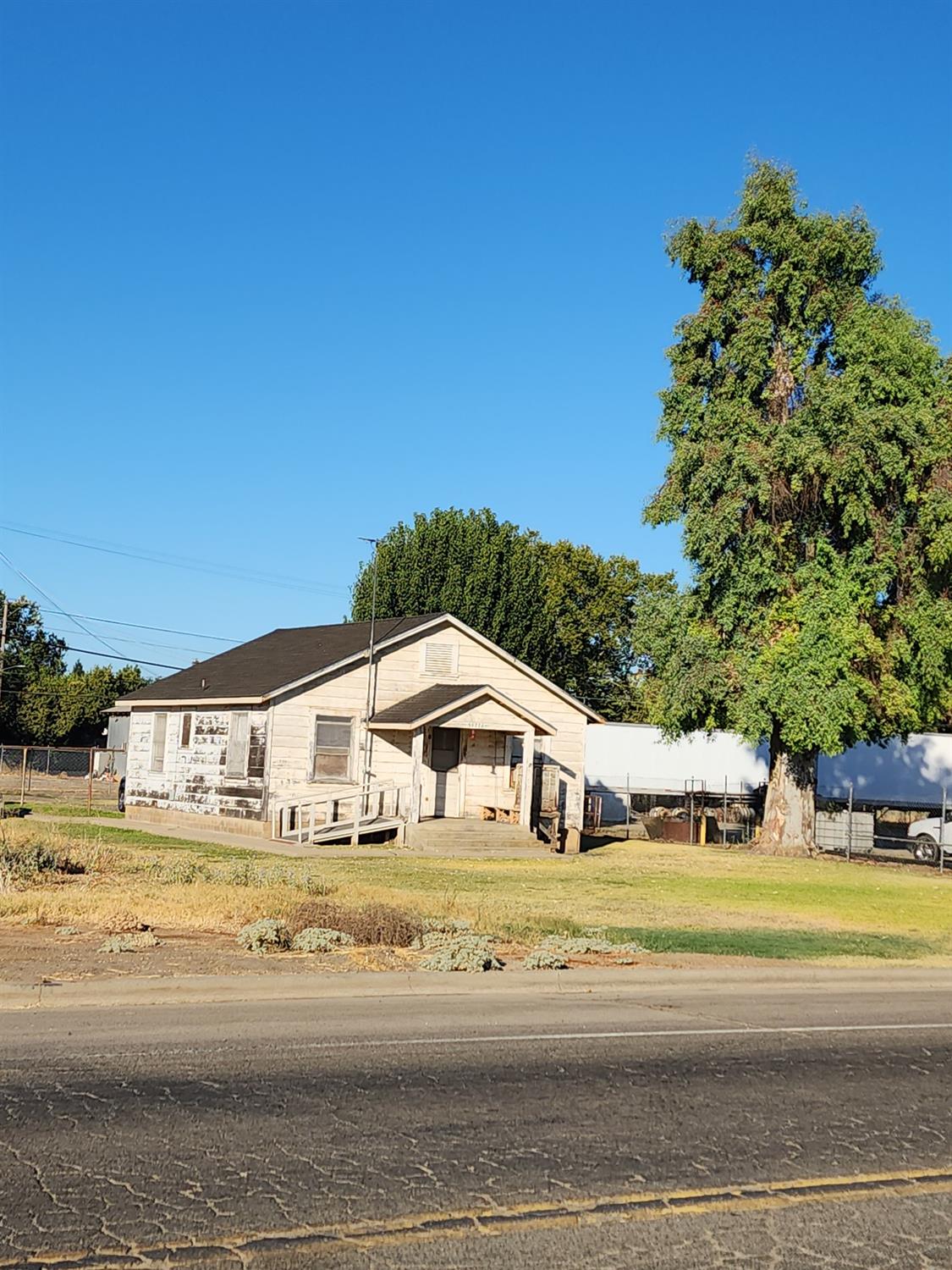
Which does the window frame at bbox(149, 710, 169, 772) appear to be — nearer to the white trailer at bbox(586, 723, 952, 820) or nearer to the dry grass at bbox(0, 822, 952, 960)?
the dry grass at bbox(0, 822, 952, 960)

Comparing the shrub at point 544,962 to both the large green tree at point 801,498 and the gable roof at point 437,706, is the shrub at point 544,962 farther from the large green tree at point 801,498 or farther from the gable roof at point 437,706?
the large green tree at point 801,498

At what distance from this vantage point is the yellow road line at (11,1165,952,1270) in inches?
214

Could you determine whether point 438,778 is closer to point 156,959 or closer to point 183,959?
point 183,959

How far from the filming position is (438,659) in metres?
35.8

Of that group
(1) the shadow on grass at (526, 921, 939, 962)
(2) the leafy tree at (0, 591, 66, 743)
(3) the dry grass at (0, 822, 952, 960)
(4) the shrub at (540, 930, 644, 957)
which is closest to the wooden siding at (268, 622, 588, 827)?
(3) the dry grass at (0, 822, 952, 960)

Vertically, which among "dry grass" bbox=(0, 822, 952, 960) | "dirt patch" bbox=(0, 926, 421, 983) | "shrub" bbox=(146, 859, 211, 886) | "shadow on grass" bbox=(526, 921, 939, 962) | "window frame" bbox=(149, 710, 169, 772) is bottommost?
"dirt patch" bbox=(0, 926, 421, 983)

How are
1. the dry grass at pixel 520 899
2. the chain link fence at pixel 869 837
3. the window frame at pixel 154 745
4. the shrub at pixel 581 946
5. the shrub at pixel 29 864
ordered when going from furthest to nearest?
the window frame at pixel 154 745 → the chain link fence at pixel 869 837 → the shrub at pixel 29 864 → the dry grass at pixel 520 899 → the shrub at pixel 581 946

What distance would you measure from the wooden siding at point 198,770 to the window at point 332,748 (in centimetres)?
140

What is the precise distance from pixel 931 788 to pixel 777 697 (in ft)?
77.6

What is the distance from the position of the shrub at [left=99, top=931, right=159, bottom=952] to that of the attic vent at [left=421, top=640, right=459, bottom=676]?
21.6 metres

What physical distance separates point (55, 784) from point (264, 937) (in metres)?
47.4

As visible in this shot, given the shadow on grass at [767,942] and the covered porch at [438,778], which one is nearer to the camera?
the shadow on grass at [767,942]

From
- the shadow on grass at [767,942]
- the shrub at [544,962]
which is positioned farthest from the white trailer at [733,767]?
the shrub at [544,962]

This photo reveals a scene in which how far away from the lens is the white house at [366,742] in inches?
1296
